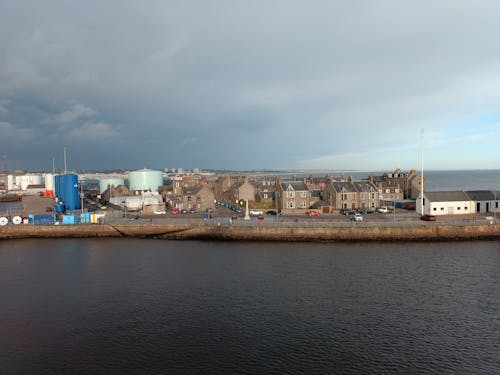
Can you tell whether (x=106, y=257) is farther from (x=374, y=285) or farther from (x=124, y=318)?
(x=374, y=285)

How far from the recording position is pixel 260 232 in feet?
176

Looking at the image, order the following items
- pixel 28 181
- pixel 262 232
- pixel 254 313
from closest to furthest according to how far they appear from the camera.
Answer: pixel 254 313, pixel 262 232, pixel 28 181

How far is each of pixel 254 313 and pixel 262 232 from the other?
26953 millimetres

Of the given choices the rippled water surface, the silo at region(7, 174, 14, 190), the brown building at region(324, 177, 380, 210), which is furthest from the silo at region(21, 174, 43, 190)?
the brown building at region(324, 177, 380, 210)

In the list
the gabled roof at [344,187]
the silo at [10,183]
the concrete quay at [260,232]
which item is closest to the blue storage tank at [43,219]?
the concrete quay at [260,232]

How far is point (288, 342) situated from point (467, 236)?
39.0 m

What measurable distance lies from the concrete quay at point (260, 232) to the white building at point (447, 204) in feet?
32.1

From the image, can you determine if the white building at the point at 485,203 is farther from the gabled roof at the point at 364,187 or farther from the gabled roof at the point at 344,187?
the gabled roof at the point at 344,187

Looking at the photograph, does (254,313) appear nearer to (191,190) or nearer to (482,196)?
(191,190)

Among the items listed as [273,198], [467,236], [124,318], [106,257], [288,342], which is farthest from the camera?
[273,198]

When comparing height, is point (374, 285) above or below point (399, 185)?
below

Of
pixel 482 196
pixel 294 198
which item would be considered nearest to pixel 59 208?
pixel 294 198

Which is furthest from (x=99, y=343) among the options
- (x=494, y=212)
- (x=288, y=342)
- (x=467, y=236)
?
(x=494, y=212)

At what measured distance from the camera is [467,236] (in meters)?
50.8
